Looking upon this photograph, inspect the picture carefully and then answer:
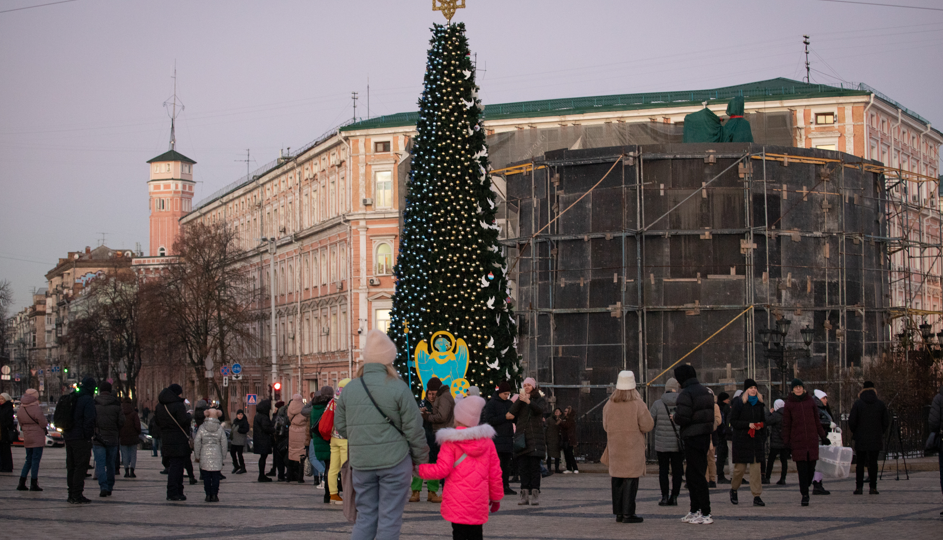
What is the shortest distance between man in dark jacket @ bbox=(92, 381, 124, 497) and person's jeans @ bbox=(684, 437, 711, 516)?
932 cm

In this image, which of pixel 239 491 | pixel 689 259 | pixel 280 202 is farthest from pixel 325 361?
pixel 239 491

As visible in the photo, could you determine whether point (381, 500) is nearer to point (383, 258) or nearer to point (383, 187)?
point (383, 258)

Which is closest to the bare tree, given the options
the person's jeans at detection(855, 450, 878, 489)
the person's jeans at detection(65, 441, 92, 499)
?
the person's jeans at detection(65, 441, 92, 499)

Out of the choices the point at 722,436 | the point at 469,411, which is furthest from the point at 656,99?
the point at 469,411

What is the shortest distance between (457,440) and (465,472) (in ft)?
0.84

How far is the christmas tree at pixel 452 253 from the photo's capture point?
22.8 meters

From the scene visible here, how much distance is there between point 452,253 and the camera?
898 inches

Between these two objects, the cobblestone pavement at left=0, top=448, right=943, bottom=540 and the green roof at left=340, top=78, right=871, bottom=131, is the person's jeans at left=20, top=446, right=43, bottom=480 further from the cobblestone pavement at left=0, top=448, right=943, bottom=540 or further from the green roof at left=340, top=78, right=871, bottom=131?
the green roof at left=340, top=78, right=871, bottom=131

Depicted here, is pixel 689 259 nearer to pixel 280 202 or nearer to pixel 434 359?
pixel 434 359

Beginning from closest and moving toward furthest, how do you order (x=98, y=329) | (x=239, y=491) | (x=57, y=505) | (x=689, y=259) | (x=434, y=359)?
(x=57, y=505), (x=239, y=491), (x=434, y=359), (x=689, y=259), (x=98, y=329)

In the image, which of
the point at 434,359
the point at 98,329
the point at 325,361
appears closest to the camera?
the point at 434,359

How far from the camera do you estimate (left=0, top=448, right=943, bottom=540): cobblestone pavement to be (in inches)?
496

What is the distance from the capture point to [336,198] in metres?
71.0

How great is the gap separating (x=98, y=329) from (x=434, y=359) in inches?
2445
